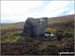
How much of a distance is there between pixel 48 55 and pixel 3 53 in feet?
24.0

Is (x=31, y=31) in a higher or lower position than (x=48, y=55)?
higher

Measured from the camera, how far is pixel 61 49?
14055 millimetres

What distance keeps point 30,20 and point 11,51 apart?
449 inches

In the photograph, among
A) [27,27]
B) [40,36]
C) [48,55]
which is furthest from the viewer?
[27,27]

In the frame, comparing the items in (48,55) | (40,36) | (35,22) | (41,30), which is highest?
(35,22)

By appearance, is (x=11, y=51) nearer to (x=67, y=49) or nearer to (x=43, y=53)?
(x=43, y=53)

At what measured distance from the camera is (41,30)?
73.8ft

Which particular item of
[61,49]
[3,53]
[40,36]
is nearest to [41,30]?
[40,36]

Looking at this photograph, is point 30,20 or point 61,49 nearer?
point 61,49

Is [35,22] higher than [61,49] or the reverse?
higher

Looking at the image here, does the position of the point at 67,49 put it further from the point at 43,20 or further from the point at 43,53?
the point at 43,20

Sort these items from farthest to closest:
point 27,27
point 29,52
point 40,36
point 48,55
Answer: point 27,27
point 40,36
point 29,52
point 48,55

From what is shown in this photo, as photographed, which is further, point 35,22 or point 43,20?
point 43,20

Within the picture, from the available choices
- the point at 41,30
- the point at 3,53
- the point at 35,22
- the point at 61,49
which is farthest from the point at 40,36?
the point at 3,53
